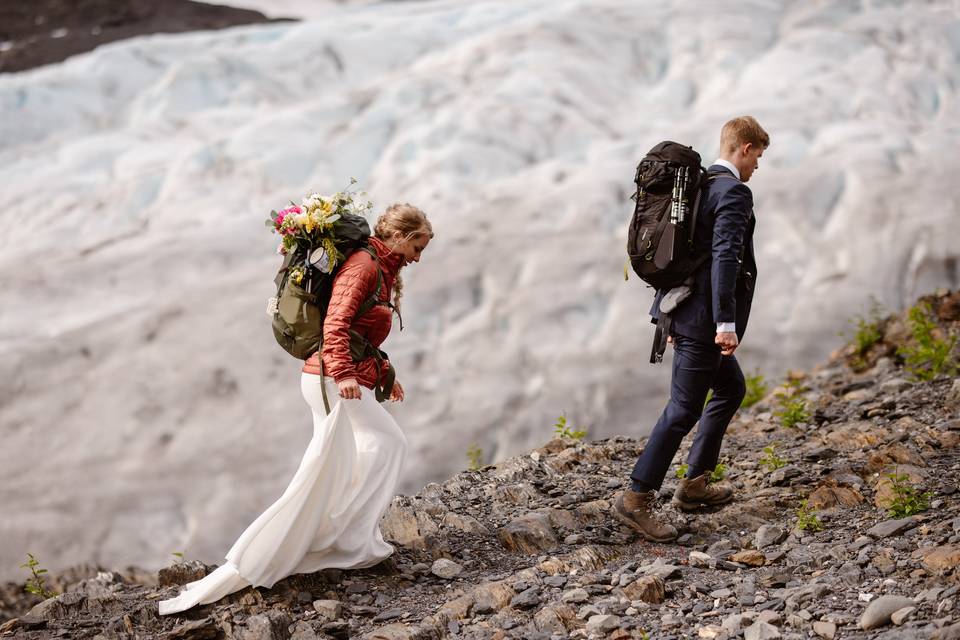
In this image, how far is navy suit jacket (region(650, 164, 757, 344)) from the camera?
4152 mm

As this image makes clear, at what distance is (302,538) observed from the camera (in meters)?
4.10

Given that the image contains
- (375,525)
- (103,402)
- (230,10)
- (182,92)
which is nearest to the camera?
(375,525)

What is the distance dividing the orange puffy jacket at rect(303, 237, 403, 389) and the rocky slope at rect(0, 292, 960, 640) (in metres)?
0.99

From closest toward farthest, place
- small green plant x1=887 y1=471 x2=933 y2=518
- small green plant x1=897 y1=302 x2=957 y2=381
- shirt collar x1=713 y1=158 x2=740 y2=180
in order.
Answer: shirt collar x1=713 y1=158 x2=740 y2=180, small green plant x1=887 y1=471 x2=933 y2=518, small green plant x1=897 y1=302 x2=957 y2=381

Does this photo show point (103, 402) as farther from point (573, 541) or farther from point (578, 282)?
point (573, 541)

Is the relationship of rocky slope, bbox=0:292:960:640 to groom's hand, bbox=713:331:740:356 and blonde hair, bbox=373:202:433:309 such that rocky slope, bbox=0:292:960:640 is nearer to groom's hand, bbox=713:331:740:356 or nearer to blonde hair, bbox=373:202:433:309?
groom's hand, bbox=713:331:740:356

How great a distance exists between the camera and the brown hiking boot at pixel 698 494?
4938mm

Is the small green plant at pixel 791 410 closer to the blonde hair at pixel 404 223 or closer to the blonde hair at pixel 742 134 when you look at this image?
the blonde hair at pixel 742 134

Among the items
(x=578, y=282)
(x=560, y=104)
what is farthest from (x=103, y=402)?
(x=560, y=104)

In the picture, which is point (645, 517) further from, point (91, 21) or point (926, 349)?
point (91, 21)

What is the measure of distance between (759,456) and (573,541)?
6.31 feet

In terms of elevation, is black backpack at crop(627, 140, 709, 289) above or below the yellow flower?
above

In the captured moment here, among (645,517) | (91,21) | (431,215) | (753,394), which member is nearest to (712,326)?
(645,517)

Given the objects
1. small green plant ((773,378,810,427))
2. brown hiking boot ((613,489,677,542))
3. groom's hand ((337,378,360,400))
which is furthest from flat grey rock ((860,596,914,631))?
small green plant ((773,378,810,427))
